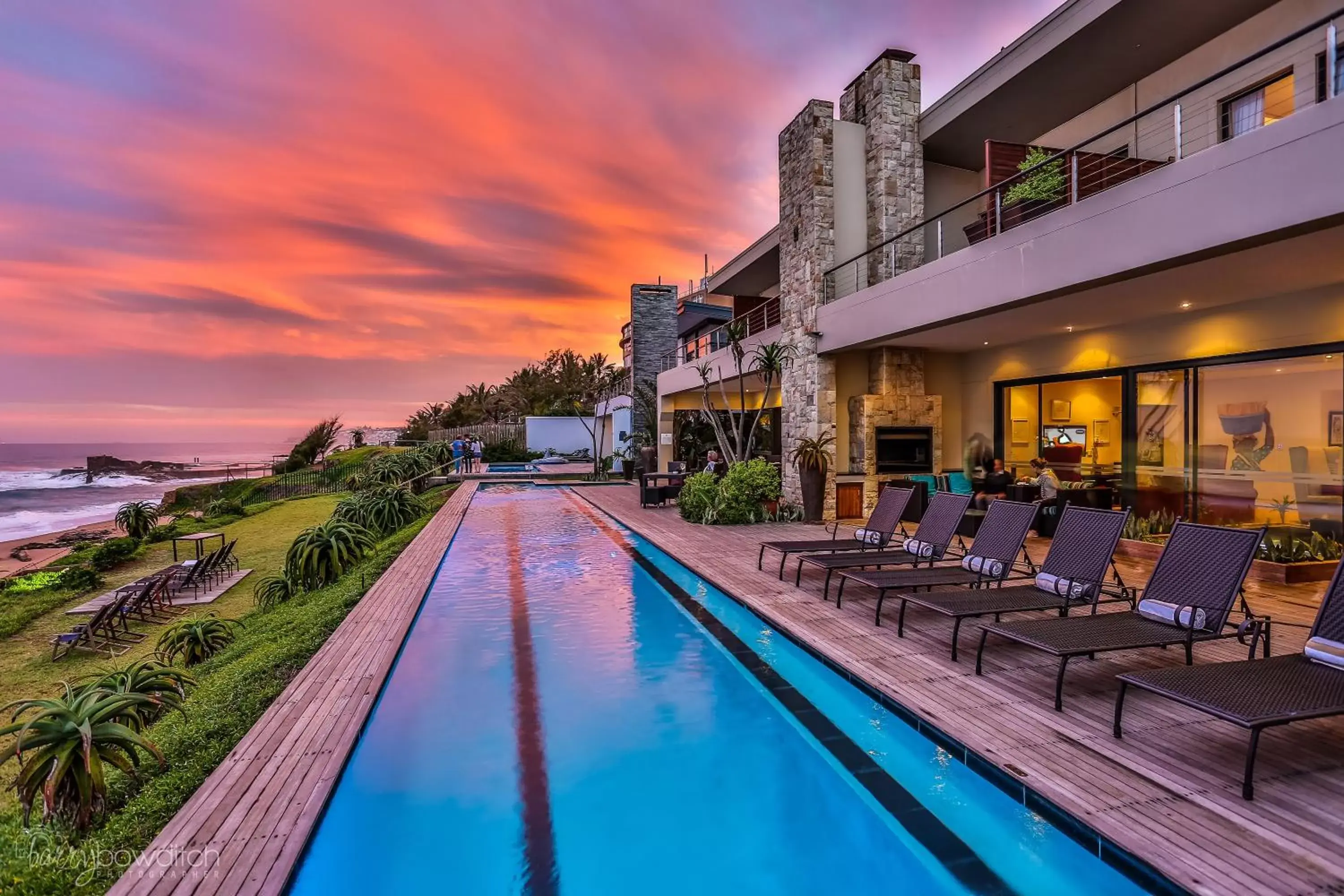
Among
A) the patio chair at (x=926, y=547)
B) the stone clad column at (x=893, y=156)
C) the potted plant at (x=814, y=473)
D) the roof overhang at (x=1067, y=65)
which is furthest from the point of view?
the stone clad column at (x=893, y=156)

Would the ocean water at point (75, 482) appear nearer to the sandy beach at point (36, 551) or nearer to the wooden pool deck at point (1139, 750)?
the sandy beach at point (36, 551)

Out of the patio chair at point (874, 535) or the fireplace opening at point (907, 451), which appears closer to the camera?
the patio chair at point (874, 535)

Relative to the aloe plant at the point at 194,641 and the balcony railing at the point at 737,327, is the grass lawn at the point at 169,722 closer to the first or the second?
the aloe plant at the point at 194,641

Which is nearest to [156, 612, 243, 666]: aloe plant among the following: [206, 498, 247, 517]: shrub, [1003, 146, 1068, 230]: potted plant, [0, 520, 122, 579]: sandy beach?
[1003, 146, 1068, 230]: potted plant

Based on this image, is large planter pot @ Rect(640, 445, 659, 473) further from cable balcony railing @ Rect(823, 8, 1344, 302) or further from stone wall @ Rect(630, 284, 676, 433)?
cable balcony railing @ Rect(823, 8, 1344, 302)

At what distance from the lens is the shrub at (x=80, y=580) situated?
1304 centimetres

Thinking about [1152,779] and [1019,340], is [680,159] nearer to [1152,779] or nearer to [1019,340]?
[1019,340]

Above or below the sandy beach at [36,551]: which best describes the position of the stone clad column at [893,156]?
above

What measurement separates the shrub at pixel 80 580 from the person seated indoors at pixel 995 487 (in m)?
16.6

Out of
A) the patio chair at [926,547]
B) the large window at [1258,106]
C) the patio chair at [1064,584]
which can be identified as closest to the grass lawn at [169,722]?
the patio chair at [1064,584]

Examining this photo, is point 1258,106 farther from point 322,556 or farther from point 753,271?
point 753,271

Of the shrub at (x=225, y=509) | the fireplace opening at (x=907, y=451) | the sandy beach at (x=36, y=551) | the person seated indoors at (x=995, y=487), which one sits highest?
the fireplace opening at (x=907, y=451)

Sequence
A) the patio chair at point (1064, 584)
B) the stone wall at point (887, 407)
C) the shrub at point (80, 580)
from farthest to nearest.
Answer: the shrub at point (80, 580)
the stone wall at point (887, 407)
the patio chair at point (1064, 584)

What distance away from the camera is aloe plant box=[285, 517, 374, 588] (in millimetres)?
9359
